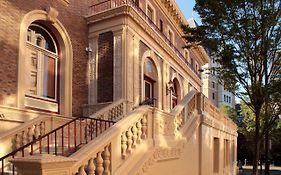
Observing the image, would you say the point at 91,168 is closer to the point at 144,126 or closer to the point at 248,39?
the point at 144,126

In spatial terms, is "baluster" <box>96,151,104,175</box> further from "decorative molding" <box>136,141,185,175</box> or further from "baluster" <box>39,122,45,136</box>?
"baluster" <box>39,122,45,136</box>

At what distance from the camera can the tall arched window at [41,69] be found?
42.5ft

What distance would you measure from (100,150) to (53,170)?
1.31 m

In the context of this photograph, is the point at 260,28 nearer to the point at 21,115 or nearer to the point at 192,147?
the point at 192,147

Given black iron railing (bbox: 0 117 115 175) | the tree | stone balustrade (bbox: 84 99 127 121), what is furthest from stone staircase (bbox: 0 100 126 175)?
the tree

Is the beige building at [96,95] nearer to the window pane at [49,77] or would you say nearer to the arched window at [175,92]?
the window pane at [49,77]

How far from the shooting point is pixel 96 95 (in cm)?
1576

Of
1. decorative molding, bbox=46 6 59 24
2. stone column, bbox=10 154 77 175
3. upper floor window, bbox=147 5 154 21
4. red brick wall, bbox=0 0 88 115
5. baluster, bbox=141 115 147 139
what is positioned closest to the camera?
stone column, bbox=10 154 77 175

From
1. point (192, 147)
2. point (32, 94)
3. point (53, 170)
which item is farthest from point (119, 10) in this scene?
point (53, 170)

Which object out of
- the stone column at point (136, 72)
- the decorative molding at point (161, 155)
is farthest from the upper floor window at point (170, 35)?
the decorative molding at point (161, 155)

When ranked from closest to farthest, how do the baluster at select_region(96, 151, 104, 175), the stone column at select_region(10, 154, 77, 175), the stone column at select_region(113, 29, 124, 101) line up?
the stone column at select_region(10, 154, 77, 175) < the baluster at select_region(96, 151, 104, 175) < the stone column at select_region(113, 29, 124, 101)

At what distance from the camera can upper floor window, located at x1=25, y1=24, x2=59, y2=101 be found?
513 inches

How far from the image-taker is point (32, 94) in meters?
13.0

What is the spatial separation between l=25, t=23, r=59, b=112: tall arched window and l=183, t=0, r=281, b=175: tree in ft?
20.4
